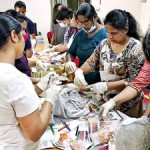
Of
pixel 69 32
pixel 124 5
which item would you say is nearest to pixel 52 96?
pixel 69 32

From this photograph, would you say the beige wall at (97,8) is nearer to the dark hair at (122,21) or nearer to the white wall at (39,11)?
the white wall at (39,11)

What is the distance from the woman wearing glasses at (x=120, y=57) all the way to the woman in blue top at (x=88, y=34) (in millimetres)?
329

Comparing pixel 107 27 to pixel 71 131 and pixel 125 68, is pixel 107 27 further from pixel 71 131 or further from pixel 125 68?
pixel 71 131

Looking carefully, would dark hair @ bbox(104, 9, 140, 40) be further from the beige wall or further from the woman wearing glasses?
the beige wall

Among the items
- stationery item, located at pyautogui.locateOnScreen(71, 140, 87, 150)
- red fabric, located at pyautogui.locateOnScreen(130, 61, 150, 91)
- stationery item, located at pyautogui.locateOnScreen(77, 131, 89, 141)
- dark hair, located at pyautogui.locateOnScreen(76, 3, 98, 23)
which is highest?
dark hair, located at pyautogui.locateOnScreen(76, 3, 98, 23)

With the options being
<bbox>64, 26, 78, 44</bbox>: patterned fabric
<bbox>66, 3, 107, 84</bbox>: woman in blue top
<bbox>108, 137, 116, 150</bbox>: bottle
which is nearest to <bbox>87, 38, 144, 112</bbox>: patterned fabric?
<bbox>66, 3, 107, 84</bbox>: woman in blue top

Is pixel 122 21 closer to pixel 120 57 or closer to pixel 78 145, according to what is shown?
A: pixel 120 57

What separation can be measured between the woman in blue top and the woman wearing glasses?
1.08 feet

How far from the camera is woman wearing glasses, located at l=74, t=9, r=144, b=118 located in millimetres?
1572

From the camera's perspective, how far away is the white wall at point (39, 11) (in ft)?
16.0

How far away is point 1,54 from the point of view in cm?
90

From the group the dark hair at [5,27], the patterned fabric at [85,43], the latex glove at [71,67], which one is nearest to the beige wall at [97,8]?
the patterned fabric at [85,43]

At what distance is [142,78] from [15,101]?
3.18 ft

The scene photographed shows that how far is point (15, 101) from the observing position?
84 cm
